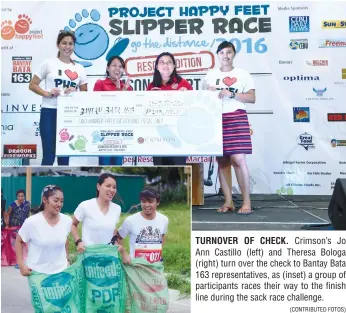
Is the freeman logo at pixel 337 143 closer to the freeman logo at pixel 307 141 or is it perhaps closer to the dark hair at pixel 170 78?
the freeman logo at pixel 307 141

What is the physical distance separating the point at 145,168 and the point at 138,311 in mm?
872

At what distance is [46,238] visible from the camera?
3803 mm

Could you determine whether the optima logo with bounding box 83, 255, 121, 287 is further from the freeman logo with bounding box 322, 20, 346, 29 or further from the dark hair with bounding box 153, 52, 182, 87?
the freeman logo with bounding box 322, 20, 346, 29

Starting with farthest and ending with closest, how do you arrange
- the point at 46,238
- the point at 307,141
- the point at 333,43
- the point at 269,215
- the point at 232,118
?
the point at 307,141 → the point at 333,43 → the point at 232,118 → the point at 269,215 → the point at 46,238

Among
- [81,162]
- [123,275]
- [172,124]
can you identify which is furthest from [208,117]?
[123,275]

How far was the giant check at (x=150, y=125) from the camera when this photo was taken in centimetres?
418

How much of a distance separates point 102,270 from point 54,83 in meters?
1.36

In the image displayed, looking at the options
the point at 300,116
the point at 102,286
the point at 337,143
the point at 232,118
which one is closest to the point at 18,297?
the point at 102,286

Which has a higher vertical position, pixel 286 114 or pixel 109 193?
pixel 286 114

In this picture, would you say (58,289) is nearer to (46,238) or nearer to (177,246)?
(46,238)

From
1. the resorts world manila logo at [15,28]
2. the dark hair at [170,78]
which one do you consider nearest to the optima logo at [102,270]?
the dark hair at [170,78]

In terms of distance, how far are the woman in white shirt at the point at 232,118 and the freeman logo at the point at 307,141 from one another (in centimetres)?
39

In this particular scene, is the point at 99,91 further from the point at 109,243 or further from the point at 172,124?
the point at 109,243

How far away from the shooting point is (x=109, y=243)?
3869mm
